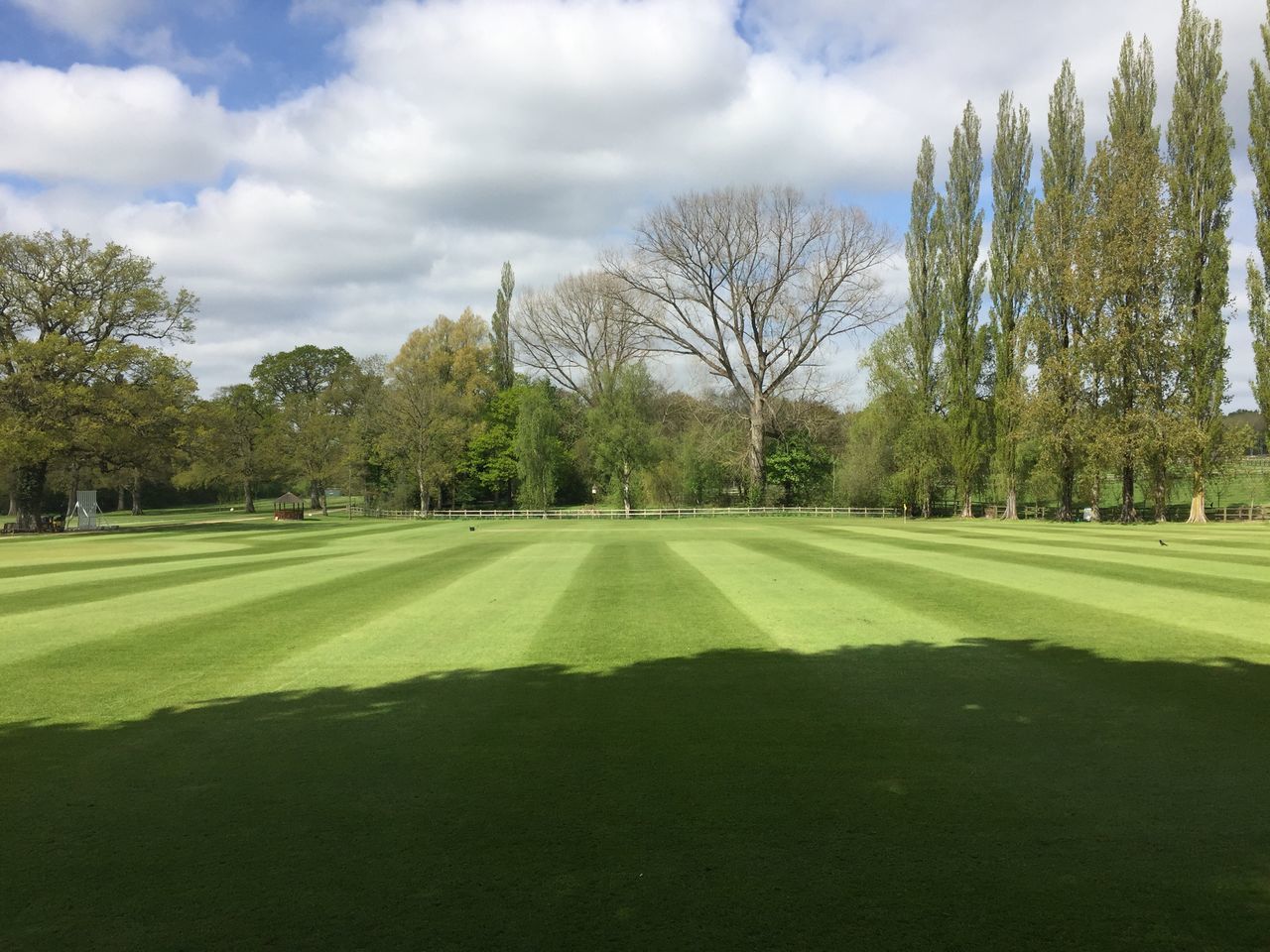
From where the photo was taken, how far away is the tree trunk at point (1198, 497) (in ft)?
125

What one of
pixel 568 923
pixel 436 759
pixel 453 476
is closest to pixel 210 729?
pixel 436 759

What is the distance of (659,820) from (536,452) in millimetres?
62488

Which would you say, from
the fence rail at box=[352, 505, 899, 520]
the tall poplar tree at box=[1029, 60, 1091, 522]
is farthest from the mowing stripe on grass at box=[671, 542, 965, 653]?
the fence rail at box=[352, 505, 899, 520]

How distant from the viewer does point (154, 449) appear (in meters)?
43.5

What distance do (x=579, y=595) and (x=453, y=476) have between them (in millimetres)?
63138

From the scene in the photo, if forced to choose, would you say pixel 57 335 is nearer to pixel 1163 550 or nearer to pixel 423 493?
pixel 423 493

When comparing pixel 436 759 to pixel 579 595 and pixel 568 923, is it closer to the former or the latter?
pixel 568 923

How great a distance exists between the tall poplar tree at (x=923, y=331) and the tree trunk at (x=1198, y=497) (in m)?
16.6

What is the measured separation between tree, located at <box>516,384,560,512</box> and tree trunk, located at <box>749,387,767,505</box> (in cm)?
1779

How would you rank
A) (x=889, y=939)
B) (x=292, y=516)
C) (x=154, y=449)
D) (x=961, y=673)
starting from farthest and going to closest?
(x=292, y=516), (x=154, y=449), (x=961, y=673), (x=889, y=939)

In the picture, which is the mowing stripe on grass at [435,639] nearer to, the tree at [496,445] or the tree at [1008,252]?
the tree at [1008,252]

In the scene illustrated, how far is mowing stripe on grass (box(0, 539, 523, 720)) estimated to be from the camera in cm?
718

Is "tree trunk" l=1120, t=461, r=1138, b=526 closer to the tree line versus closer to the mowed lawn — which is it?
the tree line

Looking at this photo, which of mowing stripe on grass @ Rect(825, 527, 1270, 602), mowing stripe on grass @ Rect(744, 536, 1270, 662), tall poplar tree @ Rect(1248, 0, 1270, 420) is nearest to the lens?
mowing stripe on grass @ Rect(744, 536, 1270, 662)
